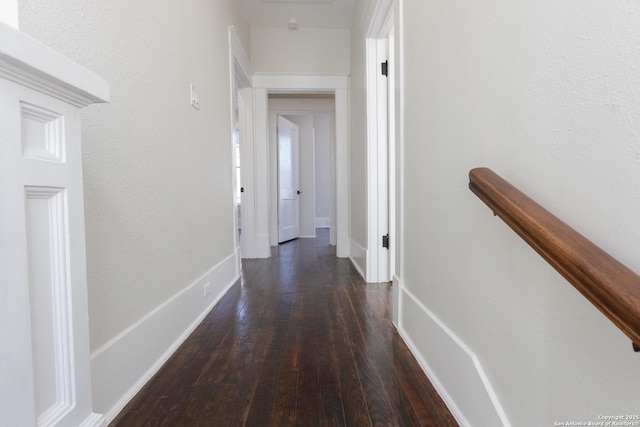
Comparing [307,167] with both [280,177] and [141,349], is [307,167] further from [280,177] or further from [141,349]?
[141,349]

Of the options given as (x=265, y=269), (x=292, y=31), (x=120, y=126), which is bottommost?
(x=265, y=269)

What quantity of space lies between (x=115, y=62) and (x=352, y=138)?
267 centimetres

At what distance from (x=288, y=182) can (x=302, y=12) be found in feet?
8.23

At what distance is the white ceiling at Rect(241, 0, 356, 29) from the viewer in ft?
10.8

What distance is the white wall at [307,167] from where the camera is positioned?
613 cm

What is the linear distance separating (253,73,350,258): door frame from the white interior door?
1000 millimetres

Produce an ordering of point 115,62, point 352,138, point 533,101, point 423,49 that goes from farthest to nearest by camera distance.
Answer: point 352,138 < point 423,49 < point 115,62 < point 533,101

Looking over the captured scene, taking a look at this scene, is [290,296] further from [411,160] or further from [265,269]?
[411,160]

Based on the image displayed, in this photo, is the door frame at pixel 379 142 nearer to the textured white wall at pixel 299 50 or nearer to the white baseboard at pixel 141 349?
the textured white wall at pixel 299 50

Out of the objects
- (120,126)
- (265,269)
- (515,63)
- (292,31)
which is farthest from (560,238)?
(292,31)

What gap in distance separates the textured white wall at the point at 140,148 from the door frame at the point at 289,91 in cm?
159

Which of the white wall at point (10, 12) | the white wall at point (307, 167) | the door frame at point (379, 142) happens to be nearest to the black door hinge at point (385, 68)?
the door frame at point (379, 142)

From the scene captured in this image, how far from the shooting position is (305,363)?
141 cm

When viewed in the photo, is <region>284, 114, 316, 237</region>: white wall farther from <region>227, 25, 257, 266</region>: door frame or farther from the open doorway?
<region>227, 25, 257, 266</region>: door frame
